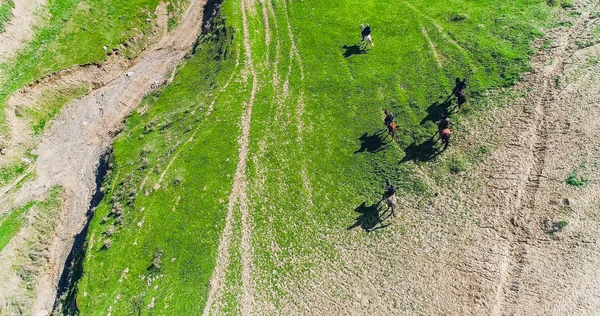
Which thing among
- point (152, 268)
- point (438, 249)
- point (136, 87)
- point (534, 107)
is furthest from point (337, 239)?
point (136, 87)

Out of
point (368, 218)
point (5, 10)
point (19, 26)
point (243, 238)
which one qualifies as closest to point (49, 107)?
point (19, 26)

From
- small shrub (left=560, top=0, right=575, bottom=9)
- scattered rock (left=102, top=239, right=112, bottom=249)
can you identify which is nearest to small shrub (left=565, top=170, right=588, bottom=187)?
small shrub (left=560, top=0, right=575, bottom=9)

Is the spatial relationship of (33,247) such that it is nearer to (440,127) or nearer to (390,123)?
(390,123)

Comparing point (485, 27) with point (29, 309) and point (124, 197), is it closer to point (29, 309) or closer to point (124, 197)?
point (124, 197)

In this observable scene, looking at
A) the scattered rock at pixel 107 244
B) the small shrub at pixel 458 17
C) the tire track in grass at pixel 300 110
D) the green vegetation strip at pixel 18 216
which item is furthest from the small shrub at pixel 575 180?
the green vegetation strip at pixel 18 216

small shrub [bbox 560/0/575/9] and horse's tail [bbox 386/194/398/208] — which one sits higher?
small shrub [bbox 560/0/575/9]

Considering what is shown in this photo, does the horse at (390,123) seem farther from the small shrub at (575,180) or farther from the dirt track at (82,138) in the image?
the dirt track at (82,138)

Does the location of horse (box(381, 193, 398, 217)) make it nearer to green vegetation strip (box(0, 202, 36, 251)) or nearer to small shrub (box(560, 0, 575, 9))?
small shrub (box(560, 0, 575, 9))

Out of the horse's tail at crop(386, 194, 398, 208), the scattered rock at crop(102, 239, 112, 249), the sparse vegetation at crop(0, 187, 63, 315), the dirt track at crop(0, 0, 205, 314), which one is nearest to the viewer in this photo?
the horse's tail at crop(386, 194, 398, 208)
